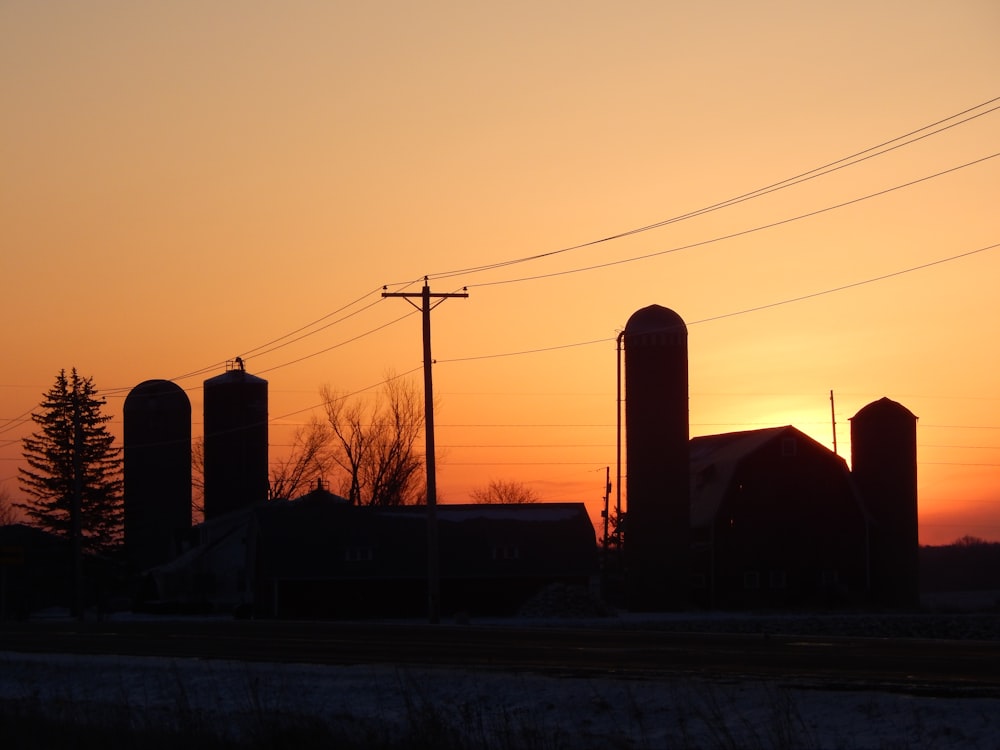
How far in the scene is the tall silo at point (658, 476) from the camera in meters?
66.4

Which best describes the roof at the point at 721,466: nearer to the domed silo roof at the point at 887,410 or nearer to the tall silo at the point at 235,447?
the domed silo roof at the point at 887,410

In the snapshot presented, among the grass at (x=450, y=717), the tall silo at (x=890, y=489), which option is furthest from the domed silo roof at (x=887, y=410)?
the grass at (x=450, y=717)

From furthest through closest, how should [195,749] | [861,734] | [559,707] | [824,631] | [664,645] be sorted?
[824,631] < [664,645] < [559,707] < [195,749] < [861,734]

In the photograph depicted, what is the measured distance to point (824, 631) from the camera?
1545 inches

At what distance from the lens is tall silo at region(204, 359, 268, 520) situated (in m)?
84.4

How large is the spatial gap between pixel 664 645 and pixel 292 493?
74.3m

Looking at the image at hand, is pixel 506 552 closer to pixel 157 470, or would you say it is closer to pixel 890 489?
pixel 890 489

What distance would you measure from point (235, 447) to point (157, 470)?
5900 millimetres

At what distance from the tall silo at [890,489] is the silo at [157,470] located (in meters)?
42.5

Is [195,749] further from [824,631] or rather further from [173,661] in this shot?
[824,631]

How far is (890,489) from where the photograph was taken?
73375 mm

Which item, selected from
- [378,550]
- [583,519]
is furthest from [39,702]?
[583,519]

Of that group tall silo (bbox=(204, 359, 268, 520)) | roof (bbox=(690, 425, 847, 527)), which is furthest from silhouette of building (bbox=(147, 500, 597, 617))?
tall silo (bbox=(204, 359, 268, 520))

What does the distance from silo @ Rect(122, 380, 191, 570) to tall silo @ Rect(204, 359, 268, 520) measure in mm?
2163
